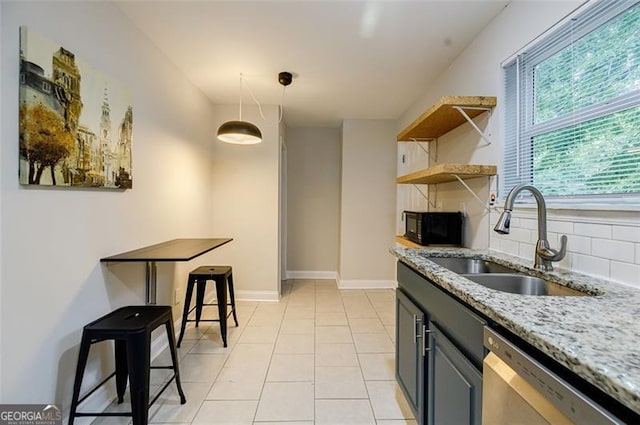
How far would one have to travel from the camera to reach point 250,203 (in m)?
3.78

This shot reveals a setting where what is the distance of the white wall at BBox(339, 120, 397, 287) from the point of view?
434 cm

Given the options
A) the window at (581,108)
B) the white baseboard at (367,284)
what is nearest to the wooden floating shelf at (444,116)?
the window at (581,108)

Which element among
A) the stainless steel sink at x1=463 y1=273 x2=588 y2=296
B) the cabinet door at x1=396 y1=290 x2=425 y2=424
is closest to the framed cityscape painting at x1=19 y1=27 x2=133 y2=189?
the cabinet door at x1=396 y1=290 x2=425 y2=424

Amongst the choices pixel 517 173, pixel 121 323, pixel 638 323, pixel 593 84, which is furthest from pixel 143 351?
pixel 593 84

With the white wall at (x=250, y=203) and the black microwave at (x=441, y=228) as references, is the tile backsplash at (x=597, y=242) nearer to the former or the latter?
the black microwave at (x=441, y=228)

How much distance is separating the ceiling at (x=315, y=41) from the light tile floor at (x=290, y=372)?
2498 mm

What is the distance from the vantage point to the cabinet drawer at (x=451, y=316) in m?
0.97

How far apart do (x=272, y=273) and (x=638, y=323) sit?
343cm

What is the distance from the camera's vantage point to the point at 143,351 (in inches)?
58.9

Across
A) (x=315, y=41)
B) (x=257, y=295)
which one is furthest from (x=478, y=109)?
(x=257, y=295)

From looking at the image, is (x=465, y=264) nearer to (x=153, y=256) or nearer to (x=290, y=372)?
(x=290, y=372)

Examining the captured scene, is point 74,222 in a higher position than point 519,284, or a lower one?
higher

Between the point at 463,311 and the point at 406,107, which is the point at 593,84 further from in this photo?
the point at 406,107

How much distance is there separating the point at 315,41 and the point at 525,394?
240cm
